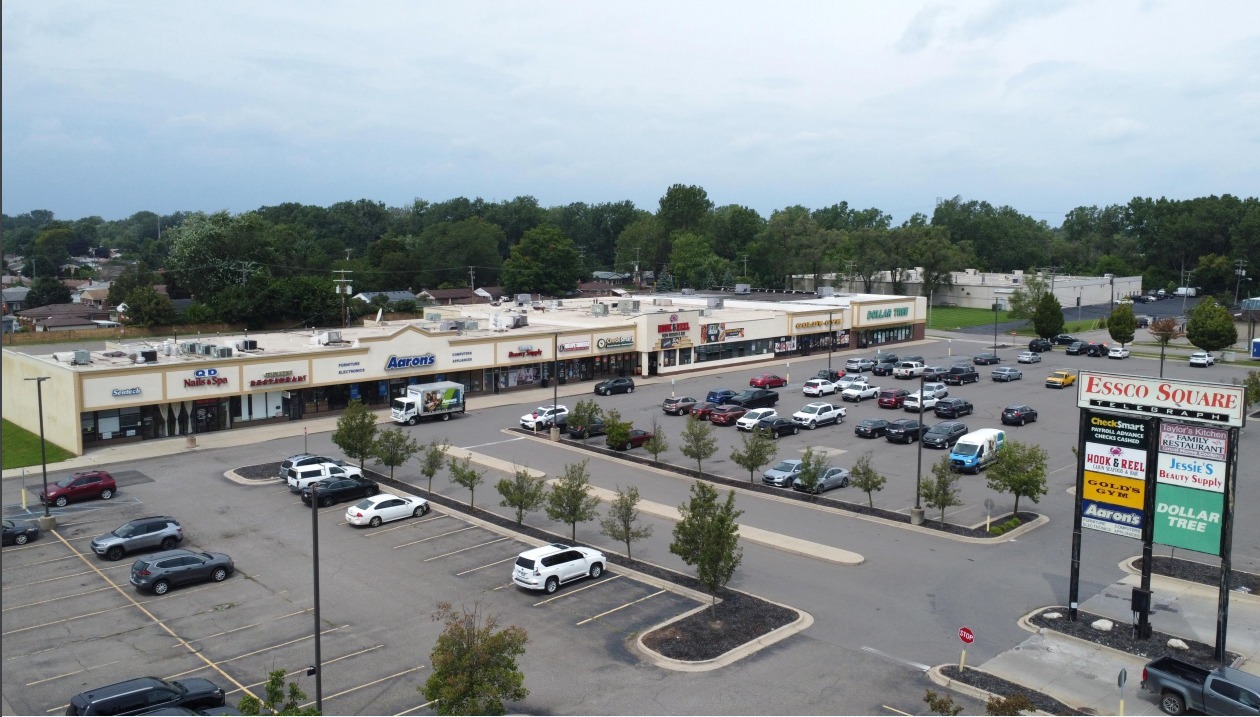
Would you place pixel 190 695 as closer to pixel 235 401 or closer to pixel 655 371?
pixel 235 401

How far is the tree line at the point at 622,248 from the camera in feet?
360

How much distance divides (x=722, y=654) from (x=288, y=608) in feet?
41.4

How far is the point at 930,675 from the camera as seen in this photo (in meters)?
22.4

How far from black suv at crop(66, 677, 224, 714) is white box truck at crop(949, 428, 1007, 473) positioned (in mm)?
32589

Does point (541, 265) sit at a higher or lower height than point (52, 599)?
higher

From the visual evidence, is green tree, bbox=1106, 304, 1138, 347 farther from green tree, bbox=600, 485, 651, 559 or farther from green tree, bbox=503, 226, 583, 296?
green tree, bbox=600, 485, 651, 559

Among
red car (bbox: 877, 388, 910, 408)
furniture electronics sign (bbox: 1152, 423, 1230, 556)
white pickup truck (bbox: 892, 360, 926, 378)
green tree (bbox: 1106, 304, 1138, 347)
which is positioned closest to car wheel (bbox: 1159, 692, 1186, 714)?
furniture electronics sign (bbox: 1152, 423, 1230, 556)

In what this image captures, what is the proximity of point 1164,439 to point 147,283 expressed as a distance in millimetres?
119731

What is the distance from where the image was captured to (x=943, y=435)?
4812 centimetres

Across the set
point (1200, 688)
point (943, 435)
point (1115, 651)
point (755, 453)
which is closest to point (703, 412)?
point (943, 435)

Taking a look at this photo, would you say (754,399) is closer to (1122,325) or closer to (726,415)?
(726,415)

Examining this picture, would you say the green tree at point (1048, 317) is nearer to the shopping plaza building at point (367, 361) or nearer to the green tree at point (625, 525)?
the shopping plaza building at point (367, 361)

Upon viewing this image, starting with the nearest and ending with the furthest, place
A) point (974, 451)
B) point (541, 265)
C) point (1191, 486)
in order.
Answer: point (1191, 486)
point (974, 451)
point (541, 265)

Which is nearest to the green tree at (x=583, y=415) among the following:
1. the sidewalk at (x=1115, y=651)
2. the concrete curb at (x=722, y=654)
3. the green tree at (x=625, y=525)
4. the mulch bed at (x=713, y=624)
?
the green tree at (x=625, y=525)
